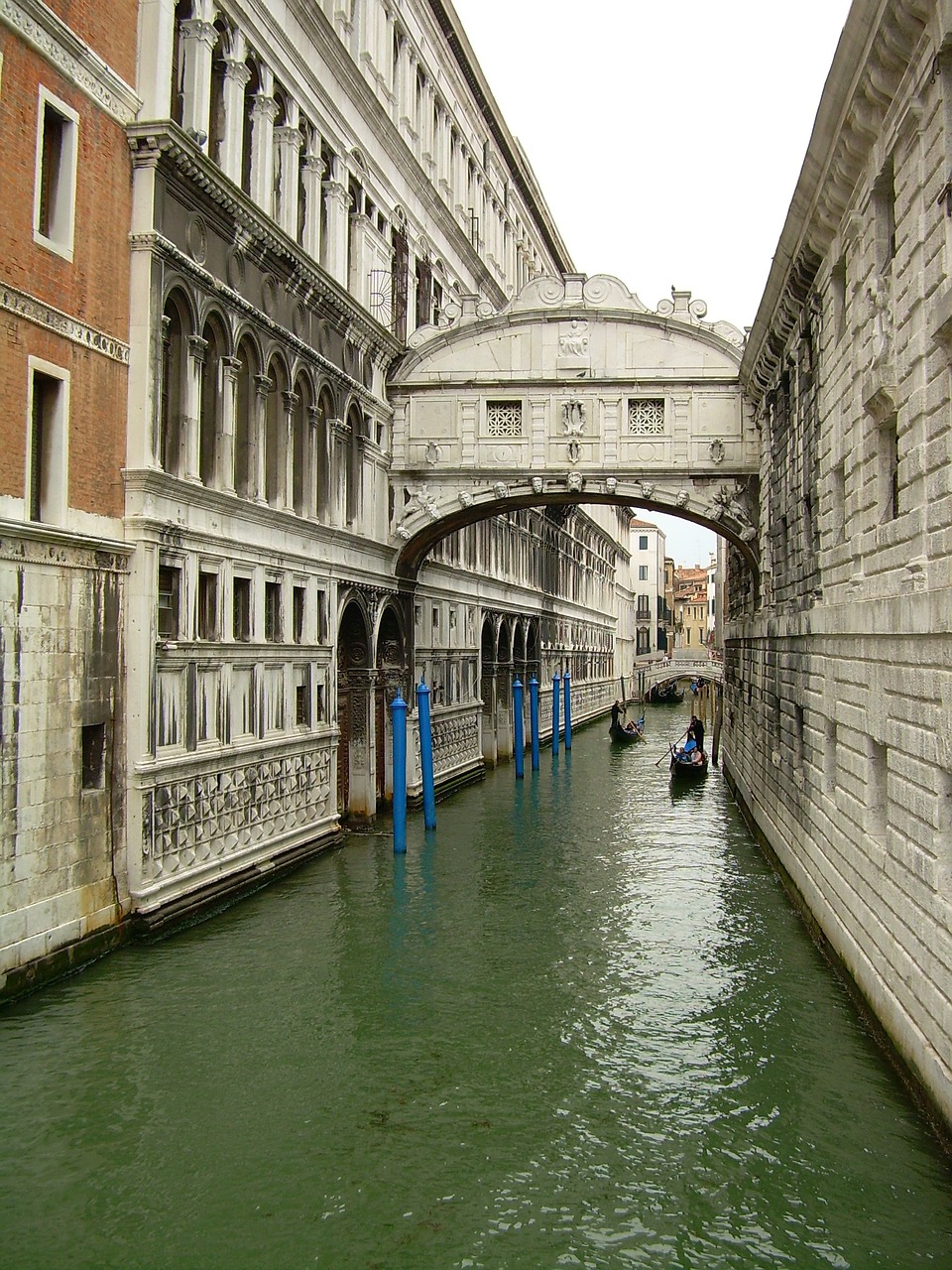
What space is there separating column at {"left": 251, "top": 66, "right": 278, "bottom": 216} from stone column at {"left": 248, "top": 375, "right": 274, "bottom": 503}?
197 centimetres

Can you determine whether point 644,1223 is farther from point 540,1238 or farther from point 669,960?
point 669,960

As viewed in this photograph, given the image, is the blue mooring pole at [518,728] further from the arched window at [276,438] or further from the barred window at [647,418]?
the arched window at [276,438]

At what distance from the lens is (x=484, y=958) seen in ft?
35.5

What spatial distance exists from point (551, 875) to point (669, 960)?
13.5 ft

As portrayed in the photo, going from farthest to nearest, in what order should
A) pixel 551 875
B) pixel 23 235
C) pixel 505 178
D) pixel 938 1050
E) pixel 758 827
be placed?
pixel 505 178, pixel 758 827, pixel 551 875, pixel 23 235, pixel 938 1050

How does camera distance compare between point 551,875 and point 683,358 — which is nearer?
point 551,875

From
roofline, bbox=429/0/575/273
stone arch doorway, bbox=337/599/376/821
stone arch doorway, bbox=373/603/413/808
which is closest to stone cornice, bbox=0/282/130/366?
stone arch doorway, bbox=337/599/376/821

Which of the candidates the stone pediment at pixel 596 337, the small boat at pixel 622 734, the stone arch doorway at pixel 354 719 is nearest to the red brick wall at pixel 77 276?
the stone arch doorway at pixel 354 719

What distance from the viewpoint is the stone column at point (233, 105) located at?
40.5ft

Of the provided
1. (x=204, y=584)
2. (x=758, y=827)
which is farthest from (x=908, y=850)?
(x=758, y=827)

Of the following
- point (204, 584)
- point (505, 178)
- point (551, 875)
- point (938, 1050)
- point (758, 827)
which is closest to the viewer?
point (938, 1050)

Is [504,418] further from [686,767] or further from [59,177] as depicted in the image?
[686,767]

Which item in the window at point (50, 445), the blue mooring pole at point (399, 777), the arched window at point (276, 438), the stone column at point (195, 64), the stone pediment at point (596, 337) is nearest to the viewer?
the window at point (50, 445)

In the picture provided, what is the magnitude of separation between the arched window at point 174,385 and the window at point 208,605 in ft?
3.91
